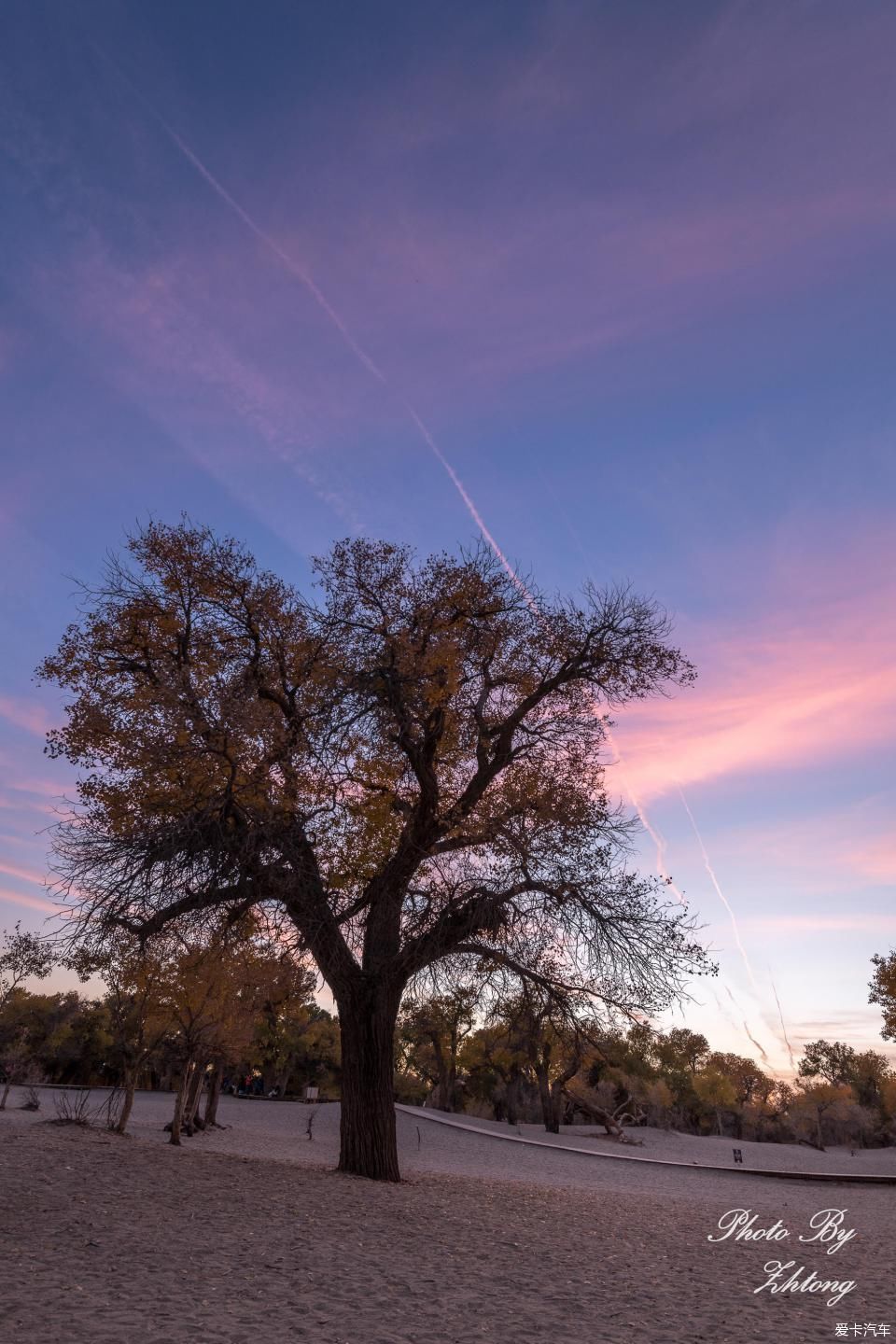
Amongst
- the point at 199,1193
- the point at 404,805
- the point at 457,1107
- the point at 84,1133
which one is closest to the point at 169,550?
the point at 404,805

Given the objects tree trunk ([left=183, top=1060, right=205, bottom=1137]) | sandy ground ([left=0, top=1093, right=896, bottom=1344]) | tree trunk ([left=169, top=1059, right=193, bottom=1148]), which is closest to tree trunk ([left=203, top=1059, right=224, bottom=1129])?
tree trunk ([left=183, top=1060, right=205, bottom=1137])

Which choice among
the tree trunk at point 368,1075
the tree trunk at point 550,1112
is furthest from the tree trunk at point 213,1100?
the tree trunk at point 550,1112

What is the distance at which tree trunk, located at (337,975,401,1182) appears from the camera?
42.8ft

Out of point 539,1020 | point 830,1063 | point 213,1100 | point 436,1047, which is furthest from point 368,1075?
point 830,1063

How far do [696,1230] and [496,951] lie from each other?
4.66 meters

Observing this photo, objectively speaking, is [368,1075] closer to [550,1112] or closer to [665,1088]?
[550,1112]

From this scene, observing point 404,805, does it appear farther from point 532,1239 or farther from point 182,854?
point 532,1239

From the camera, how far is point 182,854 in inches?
436

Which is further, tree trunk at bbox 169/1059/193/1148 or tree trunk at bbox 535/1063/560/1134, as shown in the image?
tree trunk at bbox 535/1063/560/1134

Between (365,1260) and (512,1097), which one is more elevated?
(365,1260)

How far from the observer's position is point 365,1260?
7281mm
